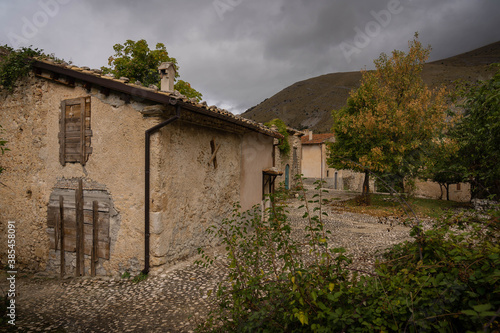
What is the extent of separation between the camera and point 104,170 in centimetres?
594

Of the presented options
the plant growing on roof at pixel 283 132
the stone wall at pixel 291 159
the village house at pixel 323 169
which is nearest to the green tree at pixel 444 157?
the stone wall at pixel 291 159

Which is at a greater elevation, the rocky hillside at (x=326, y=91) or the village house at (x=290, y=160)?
the rocky hillside at (x=326, y=91)

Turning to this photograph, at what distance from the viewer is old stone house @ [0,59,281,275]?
5.59 m

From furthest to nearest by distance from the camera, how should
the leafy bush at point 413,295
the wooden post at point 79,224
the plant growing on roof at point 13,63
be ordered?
the plant growing on roof at point 13,63 → the wooden post at point 79,224 → the leafy bush at point 413,295

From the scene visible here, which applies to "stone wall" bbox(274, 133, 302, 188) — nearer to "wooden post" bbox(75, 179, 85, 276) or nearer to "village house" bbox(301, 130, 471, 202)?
"village house" bbox(301, 130, 471, 202)

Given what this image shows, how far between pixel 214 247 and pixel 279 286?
4950 mm

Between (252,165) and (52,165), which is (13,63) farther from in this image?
(252,165)

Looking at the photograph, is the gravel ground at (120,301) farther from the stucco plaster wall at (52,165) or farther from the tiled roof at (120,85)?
the tiled roof at (120,85)

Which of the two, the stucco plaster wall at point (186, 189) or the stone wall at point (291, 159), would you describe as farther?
the stone wall at point (291, 159)

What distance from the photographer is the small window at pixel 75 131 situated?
609 centimetres

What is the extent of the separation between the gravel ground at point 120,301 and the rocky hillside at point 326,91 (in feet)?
174

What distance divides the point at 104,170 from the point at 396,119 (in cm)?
1352

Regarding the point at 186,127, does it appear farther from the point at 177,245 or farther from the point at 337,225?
the point at 337,225

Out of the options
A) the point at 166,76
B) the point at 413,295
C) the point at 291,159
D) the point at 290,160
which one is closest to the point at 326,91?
the point at 291,159
